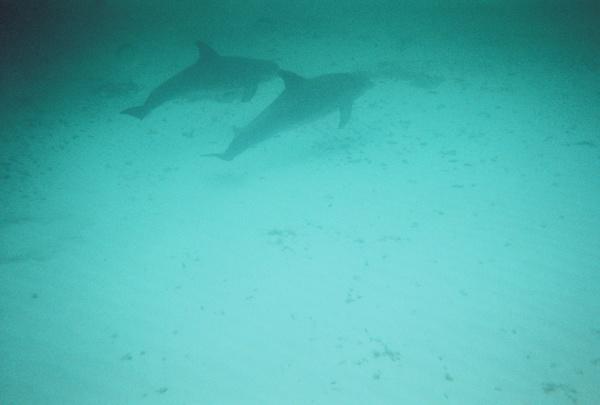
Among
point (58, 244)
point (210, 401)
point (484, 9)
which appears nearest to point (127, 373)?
point (210, 401)

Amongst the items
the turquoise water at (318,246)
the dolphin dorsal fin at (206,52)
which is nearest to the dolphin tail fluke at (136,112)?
the turquoise water at (318,246)

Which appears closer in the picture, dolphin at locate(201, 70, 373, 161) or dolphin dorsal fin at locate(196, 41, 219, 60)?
dolphin at locate(201, 70, 373, 161)

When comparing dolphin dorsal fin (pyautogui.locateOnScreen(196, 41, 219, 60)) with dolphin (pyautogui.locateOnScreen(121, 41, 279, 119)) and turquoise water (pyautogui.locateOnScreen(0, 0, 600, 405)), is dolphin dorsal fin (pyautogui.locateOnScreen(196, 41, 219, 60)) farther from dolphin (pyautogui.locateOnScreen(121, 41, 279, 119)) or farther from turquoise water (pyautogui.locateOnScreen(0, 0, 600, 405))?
turquoise water (pyautogui.locateOnScreen(0, 0, 600, 405))

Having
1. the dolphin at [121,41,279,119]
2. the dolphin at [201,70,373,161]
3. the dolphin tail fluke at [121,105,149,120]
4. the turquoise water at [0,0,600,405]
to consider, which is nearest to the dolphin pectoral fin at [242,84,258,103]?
the dolphin at [121,41,279,119]

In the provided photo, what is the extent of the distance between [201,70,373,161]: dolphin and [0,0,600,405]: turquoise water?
2.69 ft

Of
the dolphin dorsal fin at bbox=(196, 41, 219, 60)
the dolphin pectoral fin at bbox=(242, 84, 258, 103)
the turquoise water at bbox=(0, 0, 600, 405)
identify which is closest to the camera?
the turquoise water at bbox=(0, 0, 600, 405)

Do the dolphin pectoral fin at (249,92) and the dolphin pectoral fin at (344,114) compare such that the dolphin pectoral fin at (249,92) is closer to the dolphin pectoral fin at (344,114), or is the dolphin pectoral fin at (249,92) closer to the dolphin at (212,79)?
the dolphin at (212,79)

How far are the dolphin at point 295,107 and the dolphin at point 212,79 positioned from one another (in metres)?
2.22

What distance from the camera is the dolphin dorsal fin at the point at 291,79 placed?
7.60 meters

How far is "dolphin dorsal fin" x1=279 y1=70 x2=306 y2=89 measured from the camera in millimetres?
7596

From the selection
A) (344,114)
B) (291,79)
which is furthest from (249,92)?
(344,114)

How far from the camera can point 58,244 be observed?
19.8ft

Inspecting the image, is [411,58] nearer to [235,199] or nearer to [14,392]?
[235,199]

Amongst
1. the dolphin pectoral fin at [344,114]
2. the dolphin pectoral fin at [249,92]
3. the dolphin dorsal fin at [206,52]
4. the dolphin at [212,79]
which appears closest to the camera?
the dolphin pectoral fin at [344,114]
